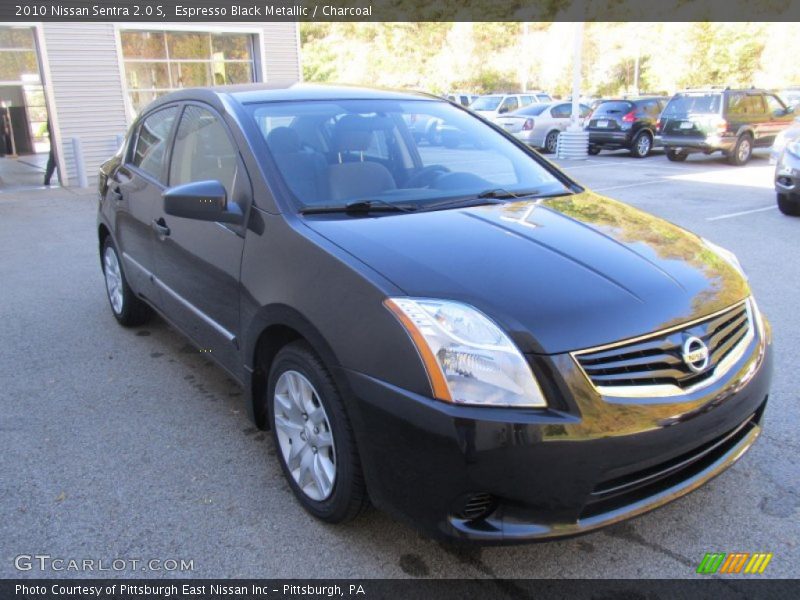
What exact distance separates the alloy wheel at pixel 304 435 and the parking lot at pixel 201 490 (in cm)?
18

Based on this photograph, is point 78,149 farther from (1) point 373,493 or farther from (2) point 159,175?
(1) point 373,493

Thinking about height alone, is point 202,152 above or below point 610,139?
above

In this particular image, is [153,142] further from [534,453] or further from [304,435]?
[534,453]

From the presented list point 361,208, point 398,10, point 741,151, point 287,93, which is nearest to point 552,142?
point 741,151

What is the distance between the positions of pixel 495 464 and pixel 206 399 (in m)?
2.29

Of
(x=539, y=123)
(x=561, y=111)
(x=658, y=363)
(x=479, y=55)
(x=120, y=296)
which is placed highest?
(x=479, y=55)

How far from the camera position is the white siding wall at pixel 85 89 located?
1361cm

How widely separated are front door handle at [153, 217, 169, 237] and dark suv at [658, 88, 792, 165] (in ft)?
48.0

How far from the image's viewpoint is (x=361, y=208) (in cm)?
291

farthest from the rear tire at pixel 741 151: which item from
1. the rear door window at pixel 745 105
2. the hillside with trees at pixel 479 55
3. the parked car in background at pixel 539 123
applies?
the hillside with trees at pixel 479 55

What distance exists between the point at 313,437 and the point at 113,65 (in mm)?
14230

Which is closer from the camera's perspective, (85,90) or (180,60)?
(85,90)

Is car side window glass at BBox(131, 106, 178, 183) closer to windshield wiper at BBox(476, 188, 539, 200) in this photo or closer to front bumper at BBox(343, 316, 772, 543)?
windshield wiper at BBox(476, 188, 539, 200)

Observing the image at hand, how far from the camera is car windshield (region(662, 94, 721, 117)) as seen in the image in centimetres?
1562
